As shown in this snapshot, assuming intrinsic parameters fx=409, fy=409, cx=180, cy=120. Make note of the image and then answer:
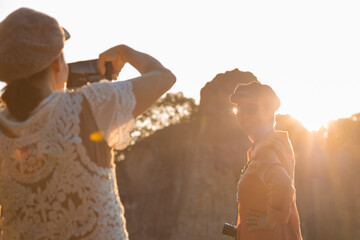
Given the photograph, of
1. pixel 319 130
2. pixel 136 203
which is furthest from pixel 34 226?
pixel 136 203

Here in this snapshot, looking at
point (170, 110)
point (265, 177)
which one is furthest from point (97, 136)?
point (170, 110)

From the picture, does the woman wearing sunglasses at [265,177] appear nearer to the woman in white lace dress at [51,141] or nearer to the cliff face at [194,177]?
the woman in white lace dress at [51,141]

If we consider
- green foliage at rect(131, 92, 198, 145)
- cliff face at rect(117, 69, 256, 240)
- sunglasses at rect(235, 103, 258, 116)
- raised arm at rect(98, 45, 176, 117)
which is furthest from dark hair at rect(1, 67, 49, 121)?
green foliage at rect(131, 92, 198, 145)

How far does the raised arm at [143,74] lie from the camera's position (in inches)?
65.0

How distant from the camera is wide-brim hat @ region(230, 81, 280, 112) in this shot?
3.54 meters

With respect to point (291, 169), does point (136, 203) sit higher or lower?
lower

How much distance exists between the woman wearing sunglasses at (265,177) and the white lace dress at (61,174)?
68.4 inches

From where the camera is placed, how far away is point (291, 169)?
10.9ft

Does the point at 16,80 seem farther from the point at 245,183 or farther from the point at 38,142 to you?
the point at 245,183

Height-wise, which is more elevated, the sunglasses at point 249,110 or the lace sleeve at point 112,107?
the lace sleeve at point 112,107

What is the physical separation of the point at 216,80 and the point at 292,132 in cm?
390

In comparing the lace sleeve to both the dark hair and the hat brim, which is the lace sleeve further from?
the hat brim

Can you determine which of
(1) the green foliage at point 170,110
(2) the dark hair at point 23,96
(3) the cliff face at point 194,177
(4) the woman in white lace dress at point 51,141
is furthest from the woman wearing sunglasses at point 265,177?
(1) the green foliage at point 170,110

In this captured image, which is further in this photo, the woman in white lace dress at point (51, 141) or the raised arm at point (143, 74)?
the raised arm at point (143, 74)
